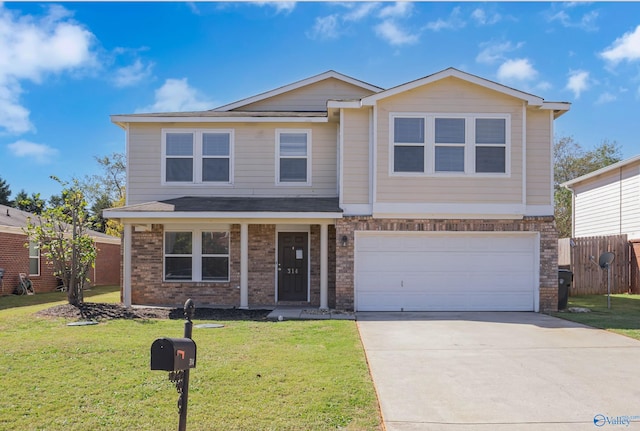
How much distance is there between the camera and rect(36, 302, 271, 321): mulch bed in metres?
11.7

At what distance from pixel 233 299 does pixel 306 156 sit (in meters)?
4.59

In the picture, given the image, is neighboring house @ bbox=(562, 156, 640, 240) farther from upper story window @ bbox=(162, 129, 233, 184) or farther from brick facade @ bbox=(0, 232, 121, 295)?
brick facade @ bbox=(0, 232, 121, 295)

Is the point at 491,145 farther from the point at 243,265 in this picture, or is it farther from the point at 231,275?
the point at 231,275

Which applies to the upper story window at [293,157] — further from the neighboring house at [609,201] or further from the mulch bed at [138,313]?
the neighboring house at [609,201]

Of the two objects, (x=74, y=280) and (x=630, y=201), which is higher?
(x=630, y=201)

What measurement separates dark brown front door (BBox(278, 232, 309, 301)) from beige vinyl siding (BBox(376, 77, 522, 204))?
288 centimetres

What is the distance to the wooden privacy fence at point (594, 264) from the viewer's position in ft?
56.8

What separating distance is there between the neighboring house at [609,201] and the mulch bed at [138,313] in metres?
14.5

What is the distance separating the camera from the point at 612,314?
12.3 metres

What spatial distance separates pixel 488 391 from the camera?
5.93 m

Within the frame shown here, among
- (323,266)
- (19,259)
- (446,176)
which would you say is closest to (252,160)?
(323,266)

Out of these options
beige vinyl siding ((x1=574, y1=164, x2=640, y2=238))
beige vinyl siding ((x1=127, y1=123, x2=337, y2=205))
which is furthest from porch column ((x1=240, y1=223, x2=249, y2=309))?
beige vinyl siding ((x1=574, y1=164, x2=640, y2=238))

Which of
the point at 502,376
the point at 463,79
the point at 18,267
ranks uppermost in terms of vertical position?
the point at 463,79

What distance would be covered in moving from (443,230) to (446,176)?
4.56 ft
